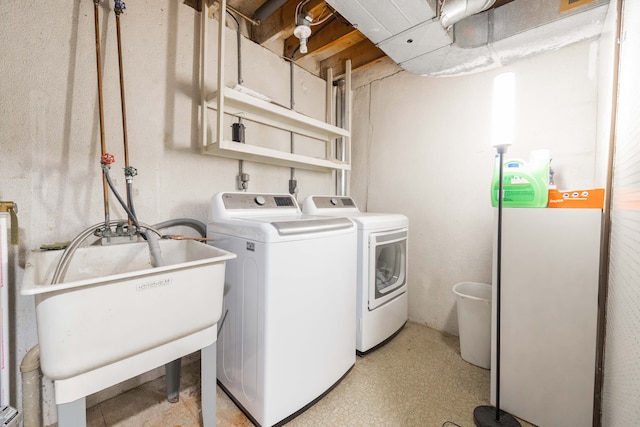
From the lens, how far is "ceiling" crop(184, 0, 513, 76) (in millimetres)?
1925

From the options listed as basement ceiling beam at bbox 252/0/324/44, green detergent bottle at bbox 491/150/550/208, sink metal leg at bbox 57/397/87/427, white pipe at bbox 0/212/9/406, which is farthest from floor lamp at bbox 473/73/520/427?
white pipe at bbox 0/212/9/406

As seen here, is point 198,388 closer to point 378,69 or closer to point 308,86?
point 308,86

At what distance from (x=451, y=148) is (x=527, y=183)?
0.89 meters

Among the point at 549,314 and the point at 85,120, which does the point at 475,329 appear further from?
the point at 85,120

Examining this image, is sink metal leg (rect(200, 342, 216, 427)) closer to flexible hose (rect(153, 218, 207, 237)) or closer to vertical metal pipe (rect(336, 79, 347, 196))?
flexible hose (rect(153, 218, 207, 237))

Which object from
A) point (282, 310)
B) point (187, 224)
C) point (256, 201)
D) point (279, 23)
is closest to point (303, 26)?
point (279, 23)

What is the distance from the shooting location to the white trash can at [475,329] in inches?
68.1

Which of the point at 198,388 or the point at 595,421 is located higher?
the point at 595,421

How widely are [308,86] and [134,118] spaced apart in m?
1.54

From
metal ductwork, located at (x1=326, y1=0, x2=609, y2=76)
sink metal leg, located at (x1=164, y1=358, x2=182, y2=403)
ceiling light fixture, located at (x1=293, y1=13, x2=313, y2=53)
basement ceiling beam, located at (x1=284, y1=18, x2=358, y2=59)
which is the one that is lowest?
sink metal leg, located at (x1=164, y1=358, x2=182, y2=403)

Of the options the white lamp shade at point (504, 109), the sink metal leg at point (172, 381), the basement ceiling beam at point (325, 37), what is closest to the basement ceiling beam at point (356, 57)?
the basement ceiling beam at point (325, 37)

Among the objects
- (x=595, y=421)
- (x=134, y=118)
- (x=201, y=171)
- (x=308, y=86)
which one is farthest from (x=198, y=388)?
(x=308, y=86)

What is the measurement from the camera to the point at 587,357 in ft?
3.89

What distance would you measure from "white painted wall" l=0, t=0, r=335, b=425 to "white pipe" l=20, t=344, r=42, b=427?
366 millimetres
